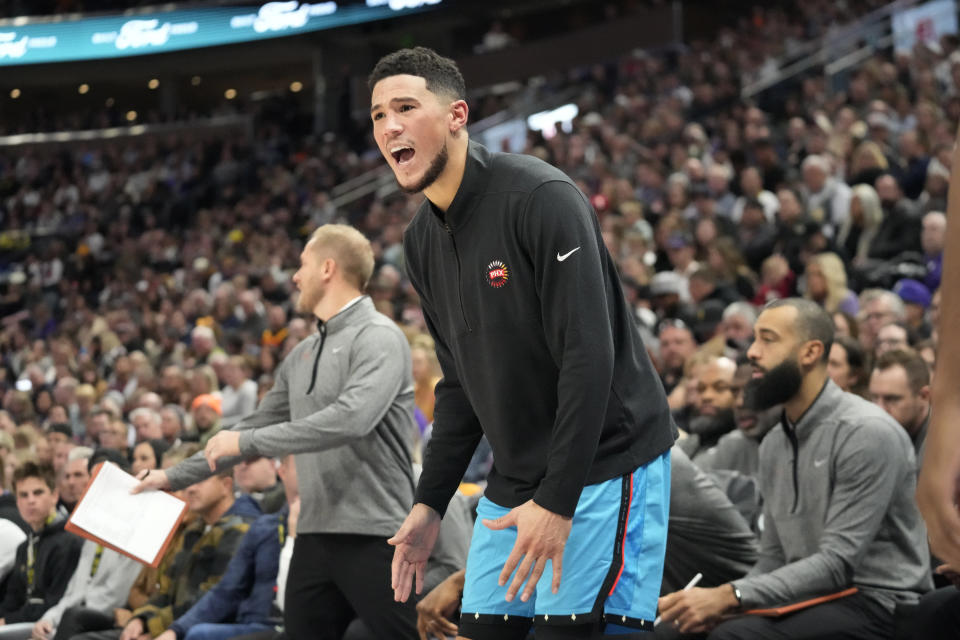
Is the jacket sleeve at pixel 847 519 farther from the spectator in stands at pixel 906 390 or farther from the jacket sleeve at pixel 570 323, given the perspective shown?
the jacket sleeve at pixel 570 323

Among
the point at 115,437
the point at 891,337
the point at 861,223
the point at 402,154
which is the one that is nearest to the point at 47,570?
the point at 115,437

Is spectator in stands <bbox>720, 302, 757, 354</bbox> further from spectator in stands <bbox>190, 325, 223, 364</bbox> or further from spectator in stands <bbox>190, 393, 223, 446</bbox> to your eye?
spectator in stands <bbox>190, 325, 223, 364</bbox>

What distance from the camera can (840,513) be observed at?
12.5 ft

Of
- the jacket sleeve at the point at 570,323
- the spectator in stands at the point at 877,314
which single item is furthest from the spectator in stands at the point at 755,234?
the jacket sleeve at the point at 570,323

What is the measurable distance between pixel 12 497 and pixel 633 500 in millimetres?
5554

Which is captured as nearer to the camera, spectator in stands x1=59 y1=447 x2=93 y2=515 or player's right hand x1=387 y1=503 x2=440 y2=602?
player's right hand x1=387 y1=503 x2=440 y2=602

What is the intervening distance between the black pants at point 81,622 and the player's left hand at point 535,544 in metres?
3.97

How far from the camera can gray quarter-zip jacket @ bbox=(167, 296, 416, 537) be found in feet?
11.6

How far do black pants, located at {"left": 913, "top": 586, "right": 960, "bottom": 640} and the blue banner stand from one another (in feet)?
59.1

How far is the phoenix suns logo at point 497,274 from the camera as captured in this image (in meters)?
2.41

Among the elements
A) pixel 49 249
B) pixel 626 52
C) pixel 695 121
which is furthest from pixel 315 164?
pixel 695 121

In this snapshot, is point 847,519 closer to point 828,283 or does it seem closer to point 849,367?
point 849,367

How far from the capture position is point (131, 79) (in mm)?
24875

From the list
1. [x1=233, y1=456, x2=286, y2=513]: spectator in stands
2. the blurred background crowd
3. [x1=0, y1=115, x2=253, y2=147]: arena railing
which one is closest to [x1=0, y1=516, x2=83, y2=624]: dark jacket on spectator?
the blurred background crowd
